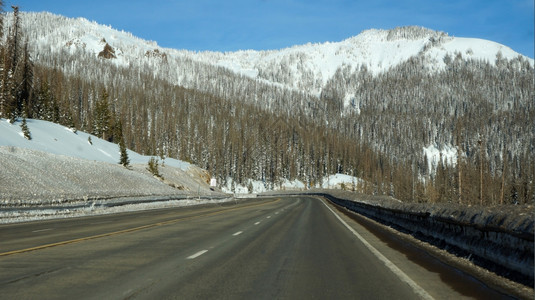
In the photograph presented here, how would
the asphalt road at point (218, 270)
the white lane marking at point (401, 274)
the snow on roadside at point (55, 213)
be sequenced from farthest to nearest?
the snow on roadside at point (55, 213) → the white lane marking at point (401, 274) → the asphalt road at point (218, 270)

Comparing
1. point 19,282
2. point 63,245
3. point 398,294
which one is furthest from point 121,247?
point 398,294

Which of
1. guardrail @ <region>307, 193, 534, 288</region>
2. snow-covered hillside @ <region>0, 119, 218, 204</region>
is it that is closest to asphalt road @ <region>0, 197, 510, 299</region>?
guardrail @ <region>307, 193, 534, 288</region>

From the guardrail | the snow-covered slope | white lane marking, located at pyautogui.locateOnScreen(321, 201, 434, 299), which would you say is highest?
the snow-covered slope

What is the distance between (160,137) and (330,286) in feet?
528

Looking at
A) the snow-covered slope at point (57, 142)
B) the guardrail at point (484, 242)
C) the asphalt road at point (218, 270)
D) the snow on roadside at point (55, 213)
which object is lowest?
the snow on roadside at point (55, 213)

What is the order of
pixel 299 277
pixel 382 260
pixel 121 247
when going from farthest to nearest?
1. pixel 121 247
2. pixel 382 260
3. pixel 299 277

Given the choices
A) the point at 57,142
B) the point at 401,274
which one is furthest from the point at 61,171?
the point at 401,274

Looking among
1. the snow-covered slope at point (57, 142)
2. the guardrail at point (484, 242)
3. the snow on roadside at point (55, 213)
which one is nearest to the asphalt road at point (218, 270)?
the guardrail at point (484, 242)

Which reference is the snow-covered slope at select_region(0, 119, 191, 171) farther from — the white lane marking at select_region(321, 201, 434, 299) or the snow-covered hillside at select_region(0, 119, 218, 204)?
the white lane marking at select_region(321, 201, 434, 299)

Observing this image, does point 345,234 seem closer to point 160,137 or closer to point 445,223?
point 445,223

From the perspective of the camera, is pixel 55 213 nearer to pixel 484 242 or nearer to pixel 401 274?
pixel 401 274

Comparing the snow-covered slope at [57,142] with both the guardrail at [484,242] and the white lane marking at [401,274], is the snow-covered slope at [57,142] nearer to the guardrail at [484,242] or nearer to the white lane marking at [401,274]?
the guardrail at [484,242]

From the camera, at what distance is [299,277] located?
329 inches

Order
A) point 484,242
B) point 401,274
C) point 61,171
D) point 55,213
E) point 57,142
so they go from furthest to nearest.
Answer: point 57,142, point 61,171, point 55,213, point 484,242, point 401,274
